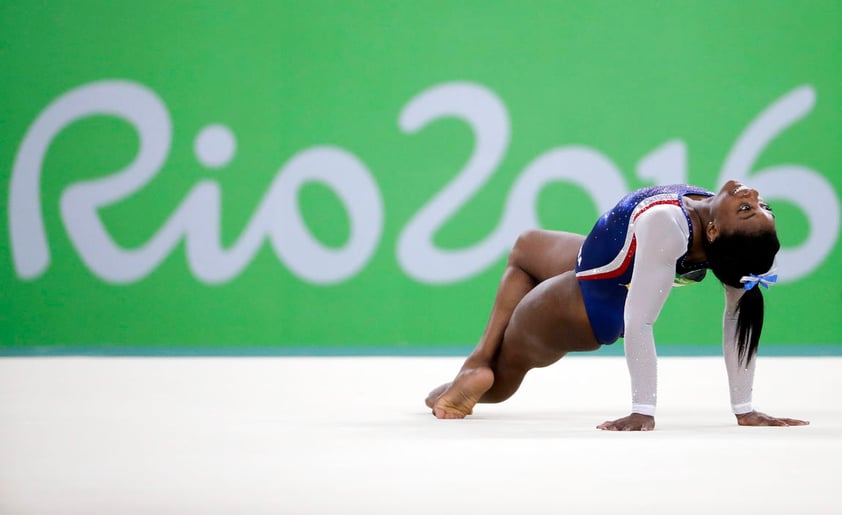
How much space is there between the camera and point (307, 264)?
5.69 metres

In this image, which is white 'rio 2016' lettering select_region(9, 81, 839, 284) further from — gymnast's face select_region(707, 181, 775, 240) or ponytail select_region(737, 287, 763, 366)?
gymnast's face select_region(707, 181, 775, 240)

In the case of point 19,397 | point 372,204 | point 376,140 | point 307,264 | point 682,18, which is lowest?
point 19,397

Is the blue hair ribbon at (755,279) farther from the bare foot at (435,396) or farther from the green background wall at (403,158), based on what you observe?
the green background wall at (403,158)

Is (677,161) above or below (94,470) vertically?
above

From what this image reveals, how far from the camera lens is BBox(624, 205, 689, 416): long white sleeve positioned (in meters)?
2.20

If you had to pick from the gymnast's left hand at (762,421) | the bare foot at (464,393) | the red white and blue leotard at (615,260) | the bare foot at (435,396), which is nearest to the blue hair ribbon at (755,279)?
the red white and blue leotard at (615,260)

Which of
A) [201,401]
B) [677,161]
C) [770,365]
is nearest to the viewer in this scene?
[201,401]

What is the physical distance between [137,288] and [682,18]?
328cm

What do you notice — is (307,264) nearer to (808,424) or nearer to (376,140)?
(376,140)

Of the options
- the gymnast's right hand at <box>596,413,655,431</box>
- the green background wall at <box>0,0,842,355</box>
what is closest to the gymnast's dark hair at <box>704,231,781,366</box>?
the gymnast's right hand at <box>596,413,655,431</box>

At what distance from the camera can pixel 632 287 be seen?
2213 millimetres

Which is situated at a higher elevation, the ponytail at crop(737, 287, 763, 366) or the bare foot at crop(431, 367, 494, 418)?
the ponytail at crop(737, 287, 763, 366)

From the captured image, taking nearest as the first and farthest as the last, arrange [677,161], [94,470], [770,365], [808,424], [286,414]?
[94,470] < [808,424] < [286,414] < [770,365] < [677,161]

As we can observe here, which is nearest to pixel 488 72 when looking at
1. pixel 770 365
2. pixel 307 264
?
pixel 307 264
